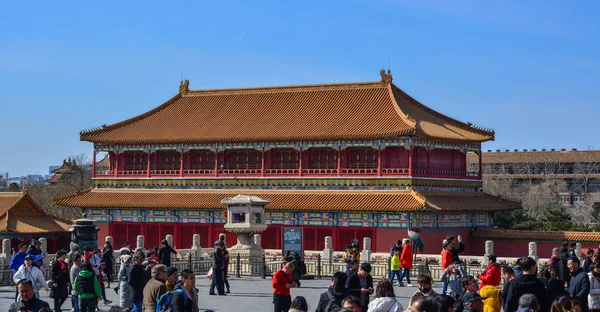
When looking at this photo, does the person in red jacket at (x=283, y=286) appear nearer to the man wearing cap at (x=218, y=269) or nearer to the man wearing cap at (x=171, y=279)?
the man wearing cap at (x=171, y=279)

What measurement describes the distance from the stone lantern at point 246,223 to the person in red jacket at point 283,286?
54.0 ft

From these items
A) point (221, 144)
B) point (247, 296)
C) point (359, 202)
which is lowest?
point (247, 296)

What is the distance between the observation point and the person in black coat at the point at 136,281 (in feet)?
61.5

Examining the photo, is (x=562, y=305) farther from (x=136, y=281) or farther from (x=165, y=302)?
(x=136, y=281)

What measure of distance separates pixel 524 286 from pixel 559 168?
270 ft

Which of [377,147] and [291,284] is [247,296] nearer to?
[291,284]

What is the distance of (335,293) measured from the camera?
15.0 meters

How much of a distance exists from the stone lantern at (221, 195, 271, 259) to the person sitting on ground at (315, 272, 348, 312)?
1915cm

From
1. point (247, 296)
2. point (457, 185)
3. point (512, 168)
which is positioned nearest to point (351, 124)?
point (457, 185)

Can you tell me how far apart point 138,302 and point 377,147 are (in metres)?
29.8

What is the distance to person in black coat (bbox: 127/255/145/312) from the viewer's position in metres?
18.7

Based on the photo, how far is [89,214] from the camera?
54.5 m

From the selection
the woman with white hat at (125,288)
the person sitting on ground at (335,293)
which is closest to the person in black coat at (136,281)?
the woman with white hat at (125,288)

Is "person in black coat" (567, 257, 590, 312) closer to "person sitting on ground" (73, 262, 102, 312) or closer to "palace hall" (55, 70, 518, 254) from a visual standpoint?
"person sitting on ground" (73, 262, 102, 312)
